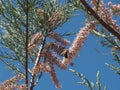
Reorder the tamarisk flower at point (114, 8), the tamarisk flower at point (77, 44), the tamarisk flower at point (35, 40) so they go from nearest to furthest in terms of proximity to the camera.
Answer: the tamarisk flower at point (77, 44)
the tamarisk flower at point (114, 8)
the tamarisk flower at point (35, 40)

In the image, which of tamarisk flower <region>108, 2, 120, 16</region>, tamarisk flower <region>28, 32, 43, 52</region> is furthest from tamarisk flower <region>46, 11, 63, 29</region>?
tamarisk flower <region>108, 2, 120, 16</region>

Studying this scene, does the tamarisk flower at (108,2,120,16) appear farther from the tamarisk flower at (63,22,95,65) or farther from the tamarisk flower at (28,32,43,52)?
the tamarisk flower at (28,32,43,52)

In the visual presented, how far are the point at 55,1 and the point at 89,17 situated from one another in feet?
23.6

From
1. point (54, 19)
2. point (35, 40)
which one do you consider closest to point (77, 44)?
point (35, 40)

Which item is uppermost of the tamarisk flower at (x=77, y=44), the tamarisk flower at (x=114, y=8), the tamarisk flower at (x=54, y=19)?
the tamarisk flower at (x=54, y=19)

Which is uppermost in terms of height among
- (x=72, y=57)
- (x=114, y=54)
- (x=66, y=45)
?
(x=66, y=45)

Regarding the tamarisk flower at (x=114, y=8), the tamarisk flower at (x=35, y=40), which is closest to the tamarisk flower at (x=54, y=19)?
the tamarisk flower at (x=35, y=40)

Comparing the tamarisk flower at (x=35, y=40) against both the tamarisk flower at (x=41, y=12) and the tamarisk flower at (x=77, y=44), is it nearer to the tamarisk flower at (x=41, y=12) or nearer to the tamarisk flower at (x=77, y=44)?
the tamarisk flower at (x=41, y=12)

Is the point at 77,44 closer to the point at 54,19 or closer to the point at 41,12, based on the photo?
the point at 41,12

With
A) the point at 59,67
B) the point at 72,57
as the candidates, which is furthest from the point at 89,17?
the point at 59,67

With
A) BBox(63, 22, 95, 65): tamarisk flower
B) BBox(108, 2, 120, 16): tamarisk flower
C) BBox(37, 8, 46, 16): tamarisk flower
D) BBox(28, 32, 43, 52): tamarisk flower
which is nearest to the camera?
BBox(63, 22, 95, 65): tamarisk flower

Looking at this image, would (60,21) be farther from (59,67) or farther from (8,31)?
(59,67)

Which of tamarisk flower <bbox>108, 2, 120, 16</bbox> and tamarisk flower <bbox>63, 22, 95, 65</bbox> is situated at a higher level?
tamarisk flower <bbox>108, 2, 120, 16</bbox>

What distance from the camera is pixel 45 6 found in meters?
10.8
